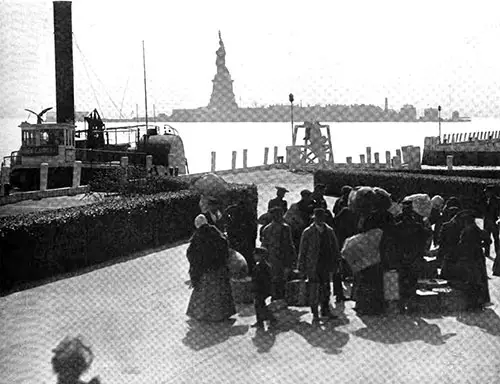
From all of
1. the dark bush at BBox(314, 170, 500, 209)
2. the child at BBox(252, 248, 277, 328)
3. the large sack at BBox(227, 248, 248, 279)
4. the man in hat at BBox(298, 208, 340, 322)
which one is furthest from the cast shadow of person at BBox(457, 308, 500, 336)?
the dark bush at BBox(314, 170, 500, 209)

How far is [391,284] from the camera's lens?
8.59m

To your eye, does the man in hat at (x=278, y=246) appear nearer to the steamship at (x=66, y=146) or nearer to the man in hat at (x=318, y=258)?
the man in hat at (x=318, y=258)

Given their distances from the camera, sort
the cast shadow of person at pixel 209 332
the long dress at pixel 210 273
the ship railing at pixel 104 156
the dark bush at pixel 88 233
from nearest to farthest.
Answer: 1. the cast shadow of person at pixel 209 332
2. the long dress at pixel 210 273
3. the dark bush at pixel 88 233
4. the ship railing at pixel 104 156

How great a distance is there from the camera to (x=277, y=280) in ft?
30.1

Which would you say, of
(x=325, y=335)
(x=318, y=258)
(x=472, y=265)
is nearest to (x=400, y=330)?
(x=325, y=335)

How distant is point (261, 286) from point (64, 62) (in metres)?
28.2

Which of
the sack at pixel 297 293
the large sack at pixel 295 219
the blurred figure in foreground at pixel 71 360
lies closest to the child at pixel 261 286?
the sack at pixel 297 293

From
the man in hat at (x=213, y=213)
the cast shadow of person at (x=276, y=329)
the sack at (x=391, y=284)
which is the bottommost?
the cast shadow of person at (x=276, y=329)

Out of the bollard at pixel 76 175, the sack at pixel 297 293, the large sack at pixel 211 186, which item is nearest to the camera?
the sack at pixel 297 293

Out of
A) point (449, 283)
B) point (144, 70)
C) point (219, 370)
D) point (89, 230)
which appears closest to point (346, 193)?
point (449, 283)

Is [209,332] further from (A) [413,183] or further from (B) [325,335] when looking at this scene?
(A) [413,183]

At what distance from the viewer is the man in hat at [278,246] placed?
29.6 ft

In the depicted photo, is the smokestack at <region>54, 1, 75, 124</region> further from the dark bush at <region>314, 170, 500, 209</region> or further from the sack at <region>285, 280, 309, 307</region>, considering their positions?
the sack at <region>285, 280, 309, 307</region>

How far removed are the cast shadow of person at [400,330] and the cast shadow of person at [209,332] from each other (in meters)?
1.38
